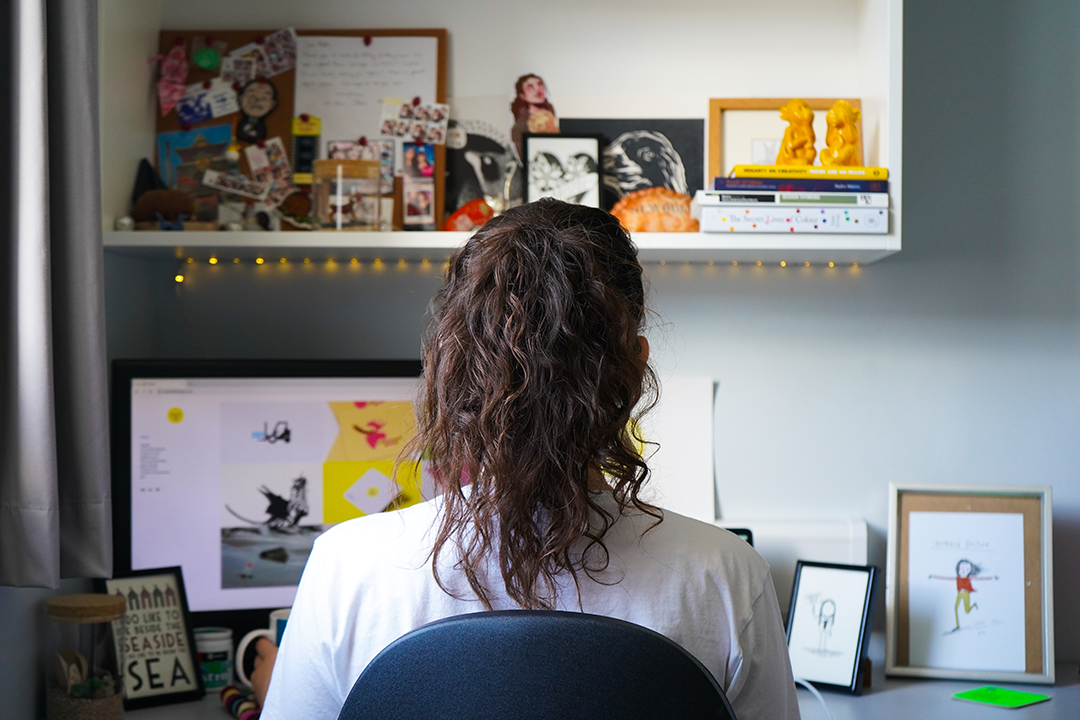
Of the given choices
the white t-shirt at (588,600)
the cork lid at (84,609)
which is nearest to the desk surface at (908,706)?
the cork lid at (84,609)

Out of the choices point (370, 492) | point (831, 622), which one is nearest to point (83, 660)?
point (370, 492)

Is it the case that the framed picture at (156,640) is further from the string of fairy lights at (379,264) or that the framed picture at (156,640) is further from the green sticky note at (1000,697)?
the green sticky note at (1000,697)

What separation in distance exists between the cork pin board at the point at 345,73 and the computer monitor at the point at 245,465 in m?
0.44

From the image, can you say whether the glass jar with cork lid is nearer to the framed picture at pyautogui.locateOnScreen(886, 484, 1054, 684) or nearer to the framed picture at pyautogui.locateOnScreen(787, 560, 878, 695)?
the framed picture at pyautogui.locateOnScreen(787, 560, 878, 695)

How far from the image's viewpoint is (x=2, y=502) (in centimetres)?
107

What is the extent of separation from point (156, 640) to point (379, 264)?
0.75m

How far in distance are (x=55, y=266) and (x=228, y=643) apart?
0.67m

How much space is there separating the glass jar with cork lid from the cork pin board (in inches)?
32.0

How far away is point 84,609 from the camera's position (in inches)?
49.2

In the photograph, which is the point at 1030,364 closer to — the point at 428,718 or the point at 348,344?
the point at 348,344

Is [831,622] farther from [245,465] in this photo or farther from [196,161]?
[196,161]

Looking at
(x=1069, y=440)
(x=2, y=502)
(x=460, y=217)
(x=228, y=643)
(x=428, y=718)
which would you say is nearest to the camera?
(x=428, y=718)

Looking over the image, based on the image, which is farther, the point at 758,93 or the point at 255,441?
the point at 758,93

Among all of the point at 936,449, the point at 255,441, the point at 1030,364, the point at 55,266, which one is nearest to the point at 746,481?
the point at 936,449
